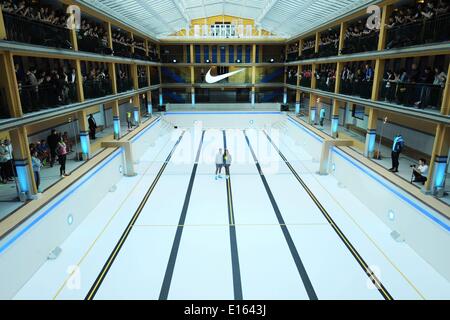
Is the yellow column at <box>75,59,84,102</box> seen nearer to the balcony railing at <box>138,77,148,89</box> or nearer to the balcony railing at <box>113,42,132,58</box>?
the balcony railing at <box>113,42,132,58</box>

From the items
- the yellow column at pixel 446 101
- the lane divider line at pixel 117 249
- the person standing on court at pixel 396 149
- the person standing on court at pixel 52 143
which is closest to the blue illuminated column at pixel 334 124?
the person standing on court at pixel 396 149

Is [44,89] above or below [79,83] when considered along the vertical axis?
below

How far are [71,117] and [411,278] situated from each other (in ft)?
51.6

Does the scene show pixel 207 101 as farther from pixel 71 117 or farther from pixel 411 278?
pixel 411 278

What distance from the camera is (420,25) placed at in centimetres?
1067

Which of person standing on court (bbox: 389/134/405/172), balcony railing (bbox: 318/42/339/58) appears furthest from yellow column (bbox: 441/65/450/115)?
balcony railing (bbox: 318/42/339/58)

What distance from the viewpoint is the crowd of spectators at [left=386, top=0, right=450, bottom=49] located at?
31.8 ft

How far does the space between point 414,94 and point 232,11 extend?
22.0 m

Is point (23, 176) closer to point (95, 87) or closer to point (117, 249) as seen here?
point (117, 249)

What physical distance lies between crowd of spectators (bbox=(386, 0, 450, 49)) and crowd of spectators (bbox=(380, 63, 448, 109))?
120 cm

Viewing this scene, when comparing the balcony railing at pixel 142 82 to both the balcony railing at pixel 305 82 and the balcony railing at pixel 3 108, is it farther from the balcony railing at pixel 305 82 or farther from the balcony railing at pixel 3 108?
the balcony railing at pixel 3 108

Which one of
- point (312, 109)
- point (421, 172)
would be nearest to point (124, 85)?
point (312, 109)

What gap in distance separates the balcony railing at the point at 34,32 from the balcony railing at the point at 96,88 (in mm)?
2354

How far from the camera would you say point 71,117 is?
52.6 ft
